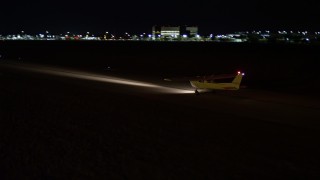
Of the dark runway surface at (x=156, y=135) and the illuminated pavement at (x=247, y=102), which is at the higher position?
the dark runway surface at (x=156, y=135)

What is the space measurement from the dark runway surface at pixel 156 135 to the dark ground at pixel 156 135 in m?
0.03

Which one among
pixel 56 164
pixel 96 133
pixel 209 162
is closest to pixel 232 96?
pixel 96 133

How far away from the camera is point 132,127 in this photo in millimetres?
20031

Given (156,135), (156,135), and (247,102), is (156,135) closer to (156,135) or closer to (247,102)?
(156,135)

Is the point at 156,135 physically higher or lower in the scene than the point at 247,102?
higher

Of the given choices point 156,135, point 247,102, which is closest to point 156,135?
point 156,135

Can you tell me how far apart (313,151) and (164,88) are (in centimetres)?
2091

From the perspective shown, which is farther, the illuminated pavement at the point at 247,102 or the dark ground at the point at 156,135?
the illuminated pavement at the point at 247,102

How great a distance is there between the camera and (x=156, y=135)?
18.5 metres

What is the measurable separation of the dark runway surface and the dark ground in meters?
0.03

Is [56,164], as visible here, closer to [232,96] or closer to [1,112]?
[1,112]

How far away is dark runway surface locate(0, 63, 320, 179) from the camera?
44.5ft

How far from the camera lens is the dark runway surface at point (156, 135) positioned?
1355 cm

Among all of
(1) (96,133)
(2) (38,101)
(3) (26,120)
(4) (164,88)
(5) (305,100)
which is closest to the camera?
(1) (96,133)
